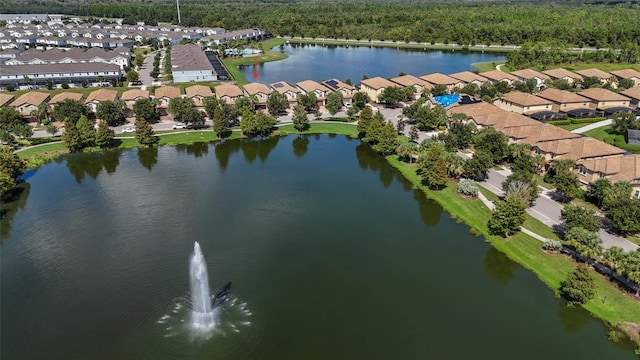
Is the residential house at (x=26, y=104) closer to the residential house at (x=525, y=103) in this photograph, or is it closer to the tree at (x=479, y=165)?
the tree at (x=479, y=165)

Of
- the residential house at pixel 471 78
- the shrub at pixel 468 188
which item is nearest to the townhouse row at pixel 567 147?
the shrub at pixel 468 188

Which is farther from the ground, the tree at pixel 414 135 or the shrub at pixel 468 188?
the tree at pixel 414 135

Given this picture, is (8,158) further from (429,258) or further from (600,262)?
(600,262)

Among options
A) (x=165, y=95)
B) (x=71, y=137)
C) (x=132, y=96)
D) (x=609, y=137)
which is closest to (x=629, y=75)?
(x=609, y=137)

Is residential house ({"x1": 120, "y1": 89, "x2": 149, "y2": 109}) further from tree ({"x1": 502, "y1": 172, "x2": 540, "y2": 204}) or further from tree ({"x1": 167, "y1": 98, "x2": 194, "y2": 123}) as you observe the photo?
tree ({"x1": 502, "y1": 172, "x2": 540, "y2": 204})

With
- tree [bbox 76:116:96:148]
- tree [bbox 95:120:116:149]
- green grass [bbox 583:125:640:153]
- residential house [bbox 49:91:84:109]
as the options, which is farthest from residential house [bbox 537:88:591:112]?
residential house [bbox 49:91:84:109]

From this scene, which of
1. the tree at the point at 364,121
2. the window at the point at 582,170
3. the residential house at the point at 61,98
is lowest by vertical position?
the window at the point at 582,170

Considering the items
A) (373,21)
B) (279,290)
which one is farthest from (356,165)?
(373,21)
